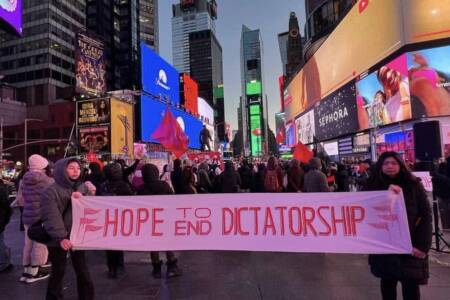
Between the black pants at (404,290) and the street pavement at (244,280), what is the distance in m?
1.17

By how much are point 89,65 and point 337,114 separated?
2856 cm

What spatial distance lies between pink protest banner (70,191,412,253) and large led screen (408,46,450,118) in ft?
83.0

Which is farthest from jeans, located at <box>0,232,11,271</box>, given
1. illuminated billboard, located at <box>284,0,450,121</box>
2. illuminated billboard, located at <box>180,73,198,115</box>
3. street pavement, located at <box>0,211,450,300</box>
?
illuminated billboard, located at <box>180,73,198,115</box>

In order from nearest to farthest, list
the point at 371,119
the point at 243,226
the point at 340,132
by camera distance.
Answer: the point at 243,226 < the point at 371,119 < the point at 340,132

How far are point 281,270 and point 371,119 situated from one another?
30767mm

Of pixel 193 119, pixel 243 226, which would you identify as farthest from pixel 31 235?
pixel 193 119

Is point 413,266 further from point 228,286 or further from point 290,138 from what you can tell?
point 290,138

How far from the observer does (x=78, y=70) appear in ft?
123

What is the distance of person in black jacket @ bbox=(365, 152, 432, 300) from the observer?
323 cm

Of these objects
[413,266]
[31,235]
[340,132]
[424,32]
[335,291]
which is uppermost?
[424,32]

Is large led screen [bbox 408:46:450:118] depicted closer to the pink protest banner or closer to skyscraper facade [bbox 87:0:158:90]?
the pink protest banner

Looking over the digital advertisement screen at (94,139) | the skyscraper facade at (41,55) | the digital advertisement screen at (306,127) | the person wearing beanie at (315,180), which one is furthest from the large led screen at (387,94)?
the skyscraper facade at (41,55)

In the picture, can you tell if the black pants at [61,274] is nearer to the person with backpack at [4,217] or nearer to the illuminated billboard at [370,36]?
the person with backpack at [4,217]

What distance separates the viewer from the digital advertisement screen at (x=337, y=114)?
128 feet
